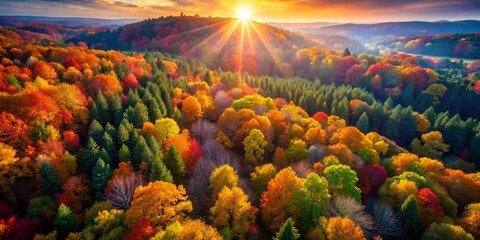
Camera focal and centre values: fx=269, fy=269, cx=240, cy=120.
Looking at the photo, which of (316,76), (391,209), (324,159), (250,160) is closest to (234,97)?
(250,160)

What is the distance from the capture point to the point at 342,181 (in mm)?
46062

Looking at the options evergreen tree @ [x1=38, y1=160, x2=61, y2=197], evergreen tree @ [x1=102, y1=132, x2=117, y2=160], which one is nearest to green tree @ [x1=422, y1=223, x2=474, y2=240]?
evergreen tree @ [x1=102, y1=132, x2=117, y2=160]

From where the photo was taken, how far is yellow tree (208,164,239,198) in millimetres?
44375

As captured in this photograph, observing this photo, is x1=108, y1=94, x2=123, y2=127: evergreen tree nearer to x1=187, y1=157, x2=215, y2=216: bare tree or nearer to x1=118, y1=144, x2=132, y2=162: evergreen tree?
x1=118, y1=144, x2=132, y2=162: evergreen tree

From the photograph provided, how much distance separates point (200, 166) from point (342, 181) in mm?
25564

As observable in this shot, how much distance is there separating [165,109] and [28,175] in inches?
1265

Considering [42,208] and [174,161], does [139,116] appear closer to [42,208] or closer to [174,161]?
[174,161]

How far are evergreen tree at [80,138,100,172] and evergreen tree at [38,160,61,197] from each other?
562cm

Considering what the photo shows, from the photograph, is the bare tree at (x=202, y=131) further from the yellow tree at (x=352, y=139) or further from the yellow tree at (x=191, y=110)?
the yellow tree at (x=352, y=139)

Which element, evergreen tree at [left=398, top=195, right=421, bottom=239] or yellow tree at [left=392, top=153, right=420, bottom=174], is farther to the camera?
yellow tree at [left=392, top=153, right=420, bottom=174]

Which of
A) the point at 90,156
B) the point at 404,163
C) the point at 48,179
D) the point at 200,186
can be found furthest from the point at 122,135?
the point at 404,163

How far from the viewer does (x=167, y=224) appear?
3741 cm

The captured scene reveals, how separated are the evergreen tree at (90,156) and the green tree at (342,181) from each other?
4347 centimetres

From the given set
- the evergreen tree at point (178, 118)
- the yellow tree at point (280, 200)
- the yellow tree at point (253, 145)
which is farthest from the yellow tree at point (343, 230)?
the evergreen tree at point (178, 118)
